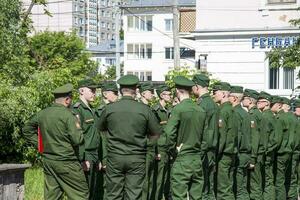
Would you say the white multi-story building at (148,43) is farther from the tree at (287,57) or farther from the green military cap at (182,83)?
the green military cap at (182,83)

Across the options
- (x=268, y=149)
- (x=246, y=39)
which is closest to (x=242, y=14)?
(x=246, y=39)

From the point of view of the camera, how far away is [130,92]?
35.4ft

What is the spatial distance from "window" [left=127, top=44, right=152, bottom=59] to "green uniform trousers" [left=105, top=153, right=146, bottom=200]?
234 ft

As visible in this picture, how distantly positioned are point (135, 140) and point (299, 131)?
5818 mm

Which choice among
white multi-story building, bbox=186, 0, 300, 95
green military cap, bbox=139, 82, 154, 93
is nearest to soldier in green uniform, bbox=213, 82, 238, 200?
green military cap, bbox=139, 82, 154, 93

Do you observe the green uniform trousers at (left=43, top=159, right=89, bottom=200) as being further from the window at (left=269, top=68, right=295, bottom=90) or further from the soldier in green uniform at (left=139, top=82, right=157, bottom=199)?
the window at (left=269, top=68, right=295, bottom=90)

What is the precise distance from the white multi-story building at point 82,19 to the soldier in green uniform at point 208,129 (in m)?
88.9

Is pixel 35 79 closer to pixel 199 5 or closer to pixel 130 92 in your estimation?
pixel 130 92

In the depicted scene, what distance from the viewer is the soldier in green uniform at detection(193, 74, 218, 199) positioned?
12.3 m

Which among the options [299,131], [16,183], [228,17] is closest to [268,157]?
[299,131]

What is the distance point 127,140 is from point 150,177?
8.03 ft

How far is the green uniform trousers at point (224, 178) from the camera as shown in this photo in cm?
1320

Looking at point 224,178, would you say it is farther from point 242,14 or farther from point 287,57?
point 242,14


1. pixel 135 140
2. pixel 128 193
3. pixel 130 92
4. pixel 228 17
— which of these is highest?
pixel 228 17
